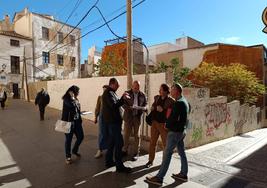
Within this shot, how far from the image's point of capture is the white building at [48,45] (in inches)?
1337

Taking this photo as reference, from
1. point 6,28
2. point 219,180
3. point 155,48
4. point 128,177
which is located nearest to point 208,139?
point 219,180

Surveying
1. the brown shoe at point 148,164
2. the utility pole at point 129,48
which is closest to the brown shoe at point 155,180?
the brown shoe at point 148,164

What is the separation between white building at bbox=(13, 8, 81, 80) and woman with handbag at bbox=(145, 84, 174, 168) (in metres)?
30.4

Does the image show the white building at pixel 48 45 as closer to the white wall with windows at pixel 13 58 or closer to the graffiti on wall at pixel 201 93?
the white wall with windows at pixel 13 58

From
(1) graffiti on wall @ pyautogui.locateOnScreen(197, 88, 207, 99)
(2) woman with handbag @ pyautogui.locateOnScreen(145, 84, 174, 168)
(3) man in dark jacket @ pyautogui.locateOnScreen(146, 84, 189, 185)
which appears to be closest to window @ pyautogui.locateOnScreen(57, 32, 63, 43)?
(1) graffiti on wall @ pyautogui.locateOnScreen(197, 88, 207, 99)

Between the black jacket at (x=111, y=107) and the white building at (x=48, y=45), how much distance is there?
99.6ft

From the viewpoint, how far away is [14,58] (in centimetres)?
3231

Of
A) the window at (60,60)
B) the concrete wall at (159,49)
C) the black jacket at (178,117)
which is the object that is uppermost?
the concrete wall at (159,49)

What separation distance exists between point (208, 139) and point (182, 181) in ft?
15.9

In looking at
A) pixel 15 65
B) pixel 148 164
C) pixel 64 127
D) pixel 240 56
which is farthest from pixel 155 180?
pixel 15 65

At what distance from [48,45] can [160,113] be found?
108 feet

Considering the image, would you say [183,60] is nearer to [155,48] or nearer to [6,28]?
[155,48]

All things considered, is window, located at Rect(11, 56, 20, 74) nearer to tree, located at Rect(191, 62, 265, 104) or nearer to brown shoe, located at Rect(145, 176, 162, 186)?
tree, located at Rect(191, 62, 265, 104)

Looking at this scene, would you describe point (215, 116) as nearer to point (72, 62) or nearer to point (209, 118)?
point (209, 118)
